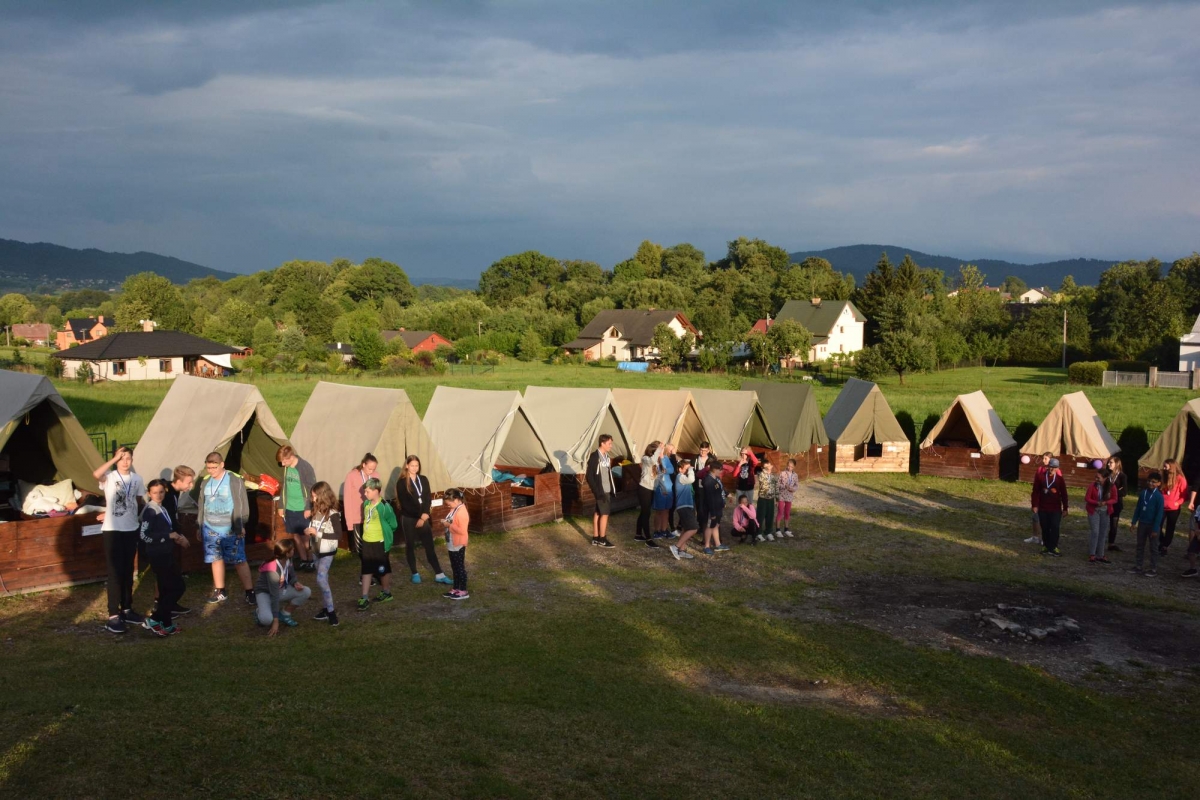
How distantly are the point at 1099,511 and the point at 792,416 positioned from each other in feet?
29.3

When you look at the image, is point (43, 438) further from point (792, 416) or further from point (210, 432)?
point (792, 416)

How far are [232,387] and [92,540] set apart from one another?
394 cm

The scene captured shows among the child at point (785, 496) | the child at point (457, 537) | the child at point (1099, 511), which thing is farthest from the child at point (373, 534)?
the child at point (1099, 511)

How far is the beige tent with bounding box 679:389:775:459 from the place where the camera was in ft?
66.0

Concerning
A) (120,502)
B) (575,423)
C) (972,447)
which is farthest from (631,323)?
(120,502)

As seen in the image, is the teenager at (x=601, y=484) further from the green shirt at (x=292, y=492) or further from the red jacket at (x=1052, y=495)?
the red jacket at (x=1052, y=495)

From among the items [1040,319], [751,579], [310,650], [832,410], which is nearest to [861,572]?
[751,579]

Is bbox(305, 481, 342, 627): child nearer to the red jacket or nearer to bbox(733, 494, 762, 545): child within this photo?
bbox(733, 494, 762, 545): child

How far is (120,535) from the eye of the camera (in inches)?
368

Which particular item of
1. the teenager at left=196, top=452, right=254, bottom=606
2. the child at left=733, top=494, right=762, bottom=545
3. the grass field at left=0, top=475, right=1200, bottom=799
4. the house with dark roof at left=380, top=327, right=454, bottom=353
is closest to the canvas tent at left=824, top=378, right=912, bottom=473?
the child at left=733, top=494, right=762, bottom=545

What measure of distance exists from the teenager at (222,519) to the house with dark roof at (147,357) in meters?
52.1

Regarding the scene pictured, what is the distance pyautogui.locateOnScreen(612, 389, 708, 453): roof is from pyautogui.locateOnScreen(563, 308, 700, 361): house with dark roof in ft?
184

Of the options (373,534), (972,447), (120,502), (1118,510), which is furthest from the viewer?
(972,447)

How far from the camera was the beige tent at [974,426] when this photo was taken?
2208cm
